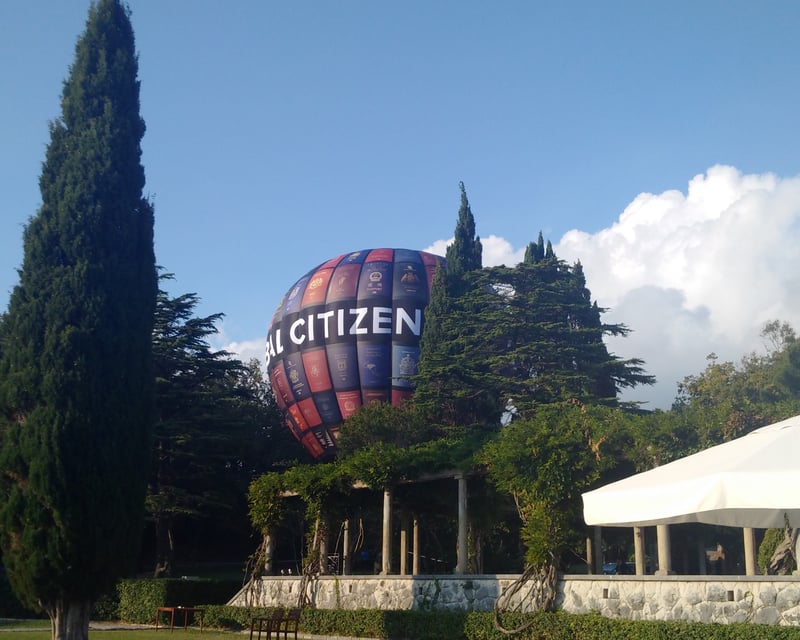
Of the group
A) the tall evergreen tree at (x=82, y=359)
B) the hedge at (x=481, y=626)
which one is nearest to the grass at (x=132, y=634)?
the hedge at (x=481, y=626)

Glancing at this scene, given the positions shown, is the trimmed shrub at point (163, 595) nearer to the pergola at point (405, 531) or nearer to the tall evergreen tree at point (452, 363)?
the pergola at point (405, 531)

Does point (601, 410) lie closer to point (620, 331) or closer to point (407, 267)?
point (620, 331)

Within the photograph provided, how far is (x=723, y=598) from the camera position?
12.3 metres

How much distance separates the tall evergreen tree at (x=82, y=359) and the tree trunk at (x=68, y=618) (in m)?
0.02

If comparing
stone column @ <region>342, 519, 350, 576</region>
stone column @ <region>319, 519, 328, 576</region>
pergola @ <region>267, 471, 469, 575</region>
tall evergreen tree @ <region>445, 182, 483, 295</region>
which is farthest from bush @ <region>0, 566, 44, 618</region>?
tall evergreen tree @ <region>445, 182, 483, 295</region>

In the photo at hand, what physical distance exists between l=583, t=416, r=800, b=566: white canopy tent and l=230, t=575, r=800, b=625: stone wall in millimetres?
3694

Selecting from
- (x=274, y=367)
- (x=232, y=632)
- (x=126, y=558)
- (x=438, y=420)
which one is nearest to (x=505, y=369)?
(x=438, y=420)

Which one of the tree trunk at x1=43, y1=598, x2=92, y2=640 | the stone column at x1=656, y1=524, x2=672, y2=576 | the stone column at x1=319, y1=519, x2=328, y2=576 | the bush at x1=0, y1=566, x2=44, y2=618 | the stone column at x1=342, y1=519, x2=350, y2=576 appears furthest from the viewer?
the bush at x1=0, y1=566, x2=44, y2=618

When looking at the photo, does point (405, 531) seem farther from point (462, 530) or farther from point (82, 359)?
point (82, 359)

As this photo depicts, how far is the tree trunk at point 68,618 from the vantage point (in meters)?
13.2

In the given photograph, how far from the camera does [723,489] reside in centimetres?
700

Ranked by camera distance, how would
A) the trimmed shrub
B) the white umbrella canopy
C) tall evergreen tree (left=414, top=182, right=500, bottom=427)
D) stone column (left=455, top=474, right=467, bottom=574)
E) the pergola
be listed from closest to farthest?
the white umbrella canopy, stone column (left=455, top=474, right=467, bottom=574), the pergola, the trimmed shrub, tall evergreen tree (left=414, top=182, right=500, bottom=427)

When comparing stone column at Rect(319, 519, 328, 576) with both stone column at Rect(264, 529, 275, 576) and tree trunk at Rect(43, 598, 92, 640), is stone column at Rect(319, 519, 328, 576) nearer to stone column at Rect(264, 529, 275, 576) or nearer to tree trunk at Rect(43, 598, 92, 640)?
stone column at Rect(264, 529, 275, 576)

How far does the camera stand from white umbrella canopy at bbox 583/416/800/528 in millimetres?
6742
